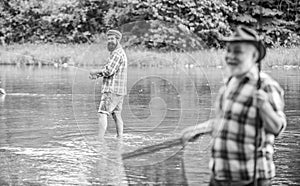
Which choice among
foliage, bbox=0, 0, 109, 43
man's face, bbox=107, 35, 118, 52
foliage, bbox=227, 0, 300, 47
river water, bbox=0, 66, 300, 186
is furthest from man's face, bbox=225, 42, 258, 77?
foliage, bbox=0, 0, 109, 43

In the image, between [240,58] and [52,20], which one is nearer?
[240,58]

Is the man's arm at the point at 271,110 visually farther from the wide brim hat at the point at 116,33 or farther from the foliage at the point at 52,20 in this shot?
the foliage at the point at 52,20

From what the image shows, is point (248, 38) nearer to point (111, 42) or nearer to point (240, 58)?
point (240, 58)

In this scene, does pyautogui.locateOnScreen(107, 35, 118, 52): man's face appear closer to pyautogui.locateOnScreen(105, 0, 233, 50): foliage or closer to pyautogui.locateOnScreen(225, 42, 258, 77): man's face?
pyautogui.locateOnScreen(225, 42, 258, 77): man's face

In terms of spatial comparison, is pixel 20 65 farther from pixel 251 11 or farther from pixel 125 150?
pixel 125 150

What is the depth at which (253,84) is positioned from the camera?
518cm

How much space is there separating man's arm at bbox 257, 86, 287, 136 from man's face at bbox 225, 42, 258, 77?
19cm

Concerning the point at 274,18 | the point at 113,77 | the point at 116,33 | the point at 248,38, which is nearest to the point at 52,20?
the point at 274,18

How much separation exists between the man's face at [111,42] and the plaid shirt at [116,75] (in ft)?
0.24

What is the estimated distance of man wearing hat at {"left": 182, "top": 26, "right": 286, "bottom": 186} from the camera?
203 inches

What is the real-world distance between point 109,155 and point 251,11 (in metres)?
33.4

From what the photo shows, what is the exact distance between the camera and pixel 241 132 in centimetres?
519

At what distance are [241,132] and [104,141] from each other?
718 cm

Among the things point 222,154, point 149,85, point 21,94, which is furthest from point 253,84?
point 149,85
